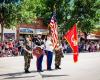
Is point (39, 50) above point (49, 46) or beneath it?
beneath

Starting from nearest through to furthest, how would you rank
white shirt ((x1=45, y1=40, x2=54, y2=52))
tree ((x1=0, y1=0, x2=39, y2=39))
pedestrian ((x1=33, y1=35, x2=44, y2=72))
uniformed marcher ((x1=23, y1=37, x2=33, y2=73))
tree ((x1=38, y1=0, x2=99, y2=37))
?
uniformed marcher ((x1=23, y1=37, x2=33, y2=73)) → pedestrian ((x1=33, y1=35, x2=44, y2=72)) → white shirt ((x1=45, y1=40, x2=54, y2=52)) → tree ((x1=0, y1=0, x2=39, y2=39)) → tree ((x1=38, y1=0, x2=99, y2=37))

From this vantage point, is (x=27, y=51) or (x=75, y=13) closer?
(x=27, y=51)

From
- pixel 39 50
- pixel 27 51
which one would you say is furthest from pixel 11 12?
pixel 27 51

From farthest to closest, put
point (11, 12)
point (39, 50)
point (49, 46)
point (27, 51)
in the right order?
point (11, 12) < point (49, 46) < point (39, 50) < point (27, 51)

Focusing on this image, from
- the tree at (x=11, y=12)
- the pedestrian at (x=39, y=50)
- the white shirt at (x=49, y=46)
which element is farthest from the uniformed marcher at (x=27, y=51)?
the tree at (x=11, y=12)

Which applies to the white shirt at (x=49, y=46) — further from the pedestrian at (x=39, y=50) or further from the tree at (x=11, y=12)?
the tree at (x=11, y=12)

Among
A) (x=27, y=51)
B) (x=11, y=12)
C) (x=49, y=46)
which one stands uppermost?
(x=11, y=12)

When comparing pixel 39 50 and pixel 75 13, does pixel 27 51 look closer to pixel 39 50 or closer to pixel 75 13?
pixel 39 50

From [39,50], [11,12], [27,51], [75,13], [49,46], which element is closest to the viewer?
[27,51]

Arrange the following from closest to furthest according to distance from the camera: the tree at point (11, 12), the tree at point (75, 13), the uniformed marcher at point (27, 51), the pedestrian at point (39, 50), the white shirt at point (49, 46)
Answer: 1. the uniformed marcher at point (27, 51)
2. the pedestrian at point (39, 50)
3. the white shirt at point (49, 46)
4. the tree at point (11, 12)
5. the tree at point (75, 13)

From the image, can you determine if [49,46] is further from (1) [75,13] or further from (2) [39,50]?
(1) [75,13]

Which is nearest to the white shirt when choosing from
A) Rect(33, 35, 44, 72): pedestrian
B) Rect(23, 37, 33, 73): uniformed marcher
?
Rect(33, 35, 44, 72): pedestrian

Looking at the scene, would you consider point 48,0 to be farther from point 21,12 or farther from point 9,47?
point 9,47

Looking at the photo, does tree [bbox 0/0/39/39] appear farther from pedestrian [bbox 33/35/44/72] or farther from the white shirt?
pedestrian [bbox 33/35/44/72]
